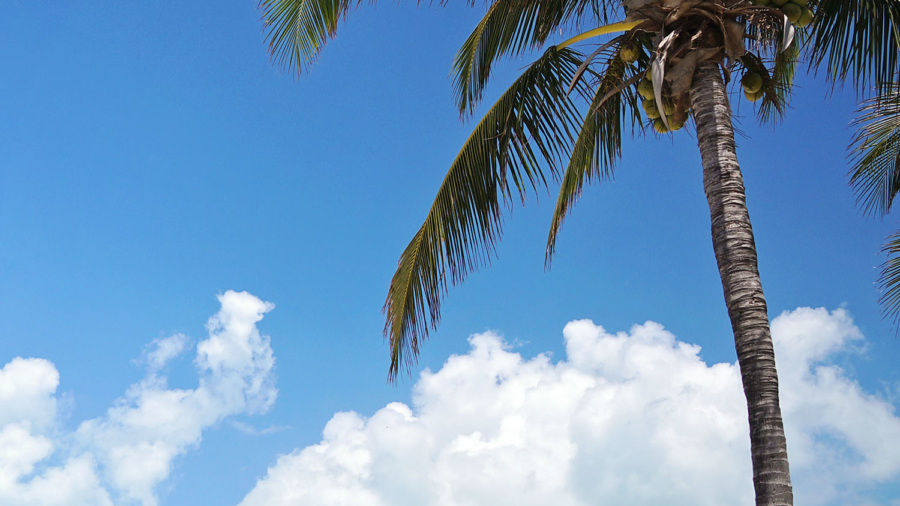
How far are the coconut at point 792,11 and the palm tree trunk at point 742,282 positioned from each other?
1.79ft

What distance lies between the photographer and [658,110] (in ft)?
16.4

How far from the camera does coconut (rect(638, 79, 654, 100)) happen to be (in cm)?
489

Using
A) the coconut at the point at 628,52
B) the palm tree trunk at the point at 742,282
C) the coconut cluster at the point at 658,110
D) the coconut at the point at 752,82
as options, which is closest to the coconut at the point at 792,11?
the coconut at the point at 752,82

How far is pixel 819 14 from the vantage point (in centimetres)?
516

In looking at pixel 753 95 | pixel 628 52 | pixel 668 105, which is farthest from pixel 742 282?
pixel 628 52

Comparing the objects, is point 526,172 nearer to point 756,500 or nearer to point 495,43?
point 495,43

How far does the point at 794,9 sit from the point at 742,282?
5.98ft

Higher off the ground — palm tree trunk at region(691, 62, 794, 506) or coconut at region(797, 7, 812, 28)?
coconut at region(797, 7, 812, 28)

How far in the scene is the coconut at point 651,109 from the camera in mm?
4989

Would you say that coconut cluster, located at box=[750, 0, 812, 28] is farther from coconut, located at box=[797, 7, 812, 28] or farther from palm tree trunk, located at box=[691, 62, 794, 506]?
palm tree trunk, located at box=[691, 62, 794, 506]

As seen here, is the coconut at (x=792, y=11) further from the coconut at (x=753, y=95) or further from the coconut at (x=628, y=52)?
the coconut at (x=628, y=52)

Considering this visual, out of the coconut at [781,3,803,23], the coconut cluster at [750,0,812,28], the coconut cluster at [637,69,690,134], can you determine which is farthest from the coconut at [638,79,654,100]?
the coconut at [781,3,803,23]

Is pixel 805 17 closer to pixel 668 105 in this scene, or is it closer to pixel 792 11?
pixel 792 11

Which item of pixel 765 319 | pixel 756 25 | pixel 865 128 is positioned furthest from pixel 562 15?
pixel 865 128
